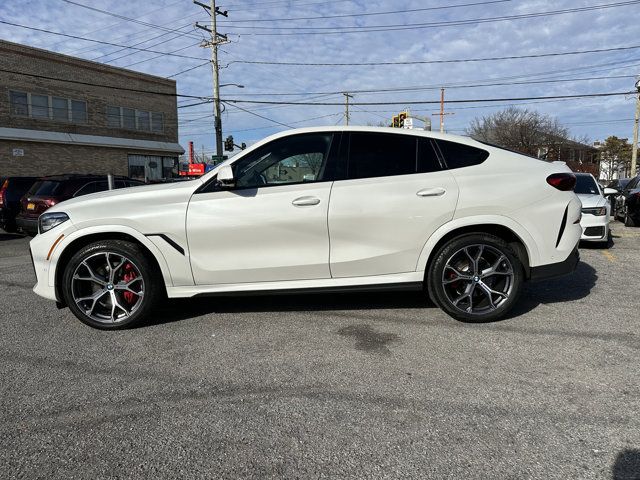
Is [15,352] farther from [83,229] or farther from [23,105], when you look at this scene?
[23,105]

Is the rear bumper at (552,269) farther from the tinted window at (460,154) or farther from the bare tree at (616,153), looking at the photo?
the bare tree at (616,153)

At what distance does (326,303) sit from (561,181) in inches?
101

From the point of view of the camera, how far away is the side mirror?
3994mm

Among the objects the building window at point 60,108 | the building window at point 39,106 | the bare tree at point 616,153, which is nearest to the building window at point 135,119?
the building window at point 60,108

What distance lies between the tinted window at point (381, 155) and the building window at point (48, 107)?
31.2 metres

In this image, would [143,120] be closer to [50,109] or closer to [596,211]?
[50,109]

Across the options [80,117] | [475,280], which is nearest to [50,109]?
[80,117]

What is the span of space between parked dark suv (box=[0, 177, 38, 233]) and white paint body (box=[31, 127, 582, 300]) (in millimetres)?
9425

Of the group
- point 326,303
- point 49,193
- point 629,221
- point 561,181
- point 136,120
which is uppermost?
point 136,120

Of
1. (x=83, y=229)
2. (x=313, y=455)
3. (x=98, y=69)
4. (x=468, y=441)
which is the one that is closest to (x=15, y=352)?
(x=83, y=229)

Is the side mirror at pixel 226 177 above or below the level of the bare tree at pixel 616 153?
below

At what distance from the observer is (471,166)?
4242mm

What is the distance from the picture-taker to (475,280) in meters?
4.24

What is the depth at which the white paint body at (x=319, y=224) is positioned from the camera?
13.4 ft
